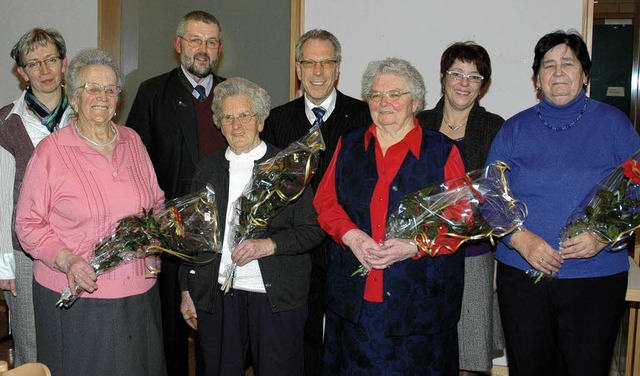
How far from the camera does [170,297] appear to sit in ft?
12.1

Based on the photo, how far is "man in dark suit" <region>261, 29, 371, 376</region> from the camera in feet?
11.0

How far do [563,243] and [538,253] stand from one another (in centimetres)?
11

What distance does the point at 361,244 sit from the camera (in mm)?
2654

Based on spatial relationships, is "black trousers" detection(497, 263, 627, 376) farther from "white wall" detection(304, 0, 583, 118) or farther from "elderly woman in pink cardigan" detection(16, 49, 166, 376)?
"white wall" detection(304, 0, 583, 118)

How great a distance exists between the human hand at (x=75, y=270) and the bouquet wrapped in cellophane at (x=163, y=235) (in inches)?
1.9

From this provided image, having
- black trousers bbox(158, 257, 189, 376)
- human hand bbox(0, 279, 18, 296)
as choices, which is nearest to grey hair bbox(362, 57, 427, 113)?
black trousers bbox(158, 257, 189, 376)

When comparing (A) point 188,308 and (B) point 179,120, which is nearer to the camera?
(A) point 188,308

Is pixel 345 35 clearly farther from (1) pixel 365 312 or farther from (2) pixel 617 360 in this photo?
(2) pixel 617 360

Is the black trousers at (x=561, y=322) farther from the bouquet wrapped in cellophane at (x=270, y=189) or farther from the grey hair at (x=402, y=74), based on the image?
the bouquet wrapped in cellophane at (x=270, y=189)

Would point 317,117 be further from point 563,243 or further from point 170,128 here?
point 563,243

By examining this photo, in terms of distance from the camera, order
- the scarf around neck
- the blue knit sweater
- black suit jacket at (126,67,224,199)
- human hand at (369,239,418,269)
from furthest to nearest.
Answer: black suit jacket at (126,67,224,199) → the scarf around neck → the blue knit sweater → human hand at (369,239,418,269)

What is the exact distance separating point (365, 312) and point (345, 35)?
2.51 meters

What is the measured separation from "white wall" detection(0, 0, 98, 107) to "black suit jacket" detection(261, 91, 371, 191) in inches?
102

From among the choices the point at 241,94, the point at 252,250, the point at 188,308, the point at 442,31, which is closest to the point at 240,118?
the point at 241,94
